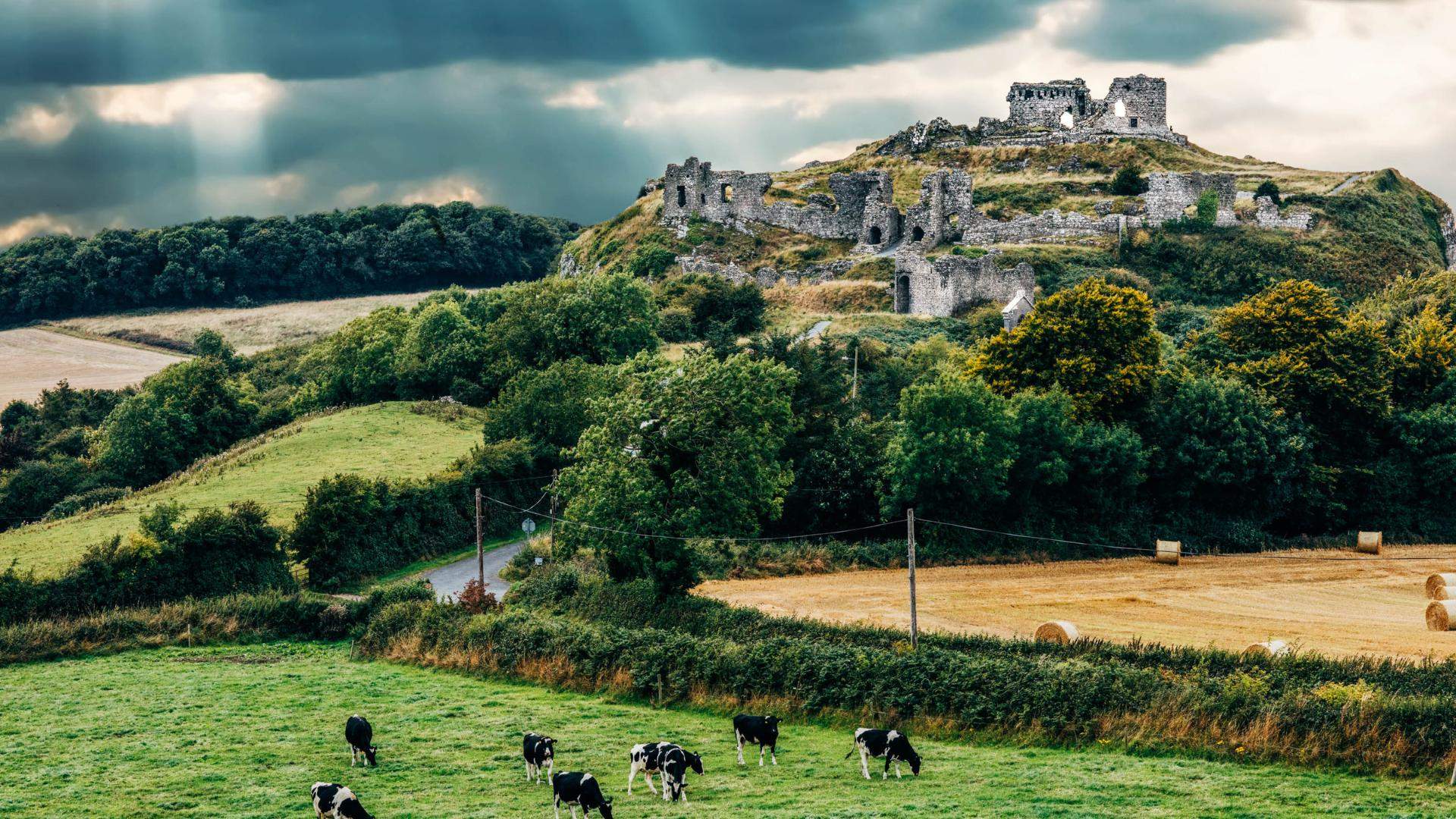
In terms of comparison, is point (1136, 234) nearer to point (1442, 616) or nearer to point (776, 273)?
point (776, 273)

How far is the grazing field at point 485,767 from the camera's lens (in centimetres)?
1966

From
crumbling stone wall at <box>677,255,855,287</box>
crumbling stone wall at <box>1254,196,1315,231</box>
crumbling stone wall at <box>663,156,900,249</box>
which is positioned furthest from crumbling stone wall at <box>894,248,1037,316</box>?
crumbling stone wall at <box>1254,196,1315,231</box>

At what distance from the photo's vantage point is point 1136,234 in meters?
89.4

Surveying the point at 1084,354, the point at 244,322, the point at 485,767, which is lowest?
the point at 485,767

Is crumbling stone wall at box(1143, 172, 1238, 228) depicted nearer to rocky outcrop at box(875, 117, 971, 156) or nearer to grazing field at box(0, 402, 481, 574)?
rocky outcrop at box(875, 117, 971, 156)

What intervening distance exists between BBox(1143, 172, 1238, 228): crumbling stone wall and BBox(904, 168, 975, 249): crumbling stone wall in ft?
41.8

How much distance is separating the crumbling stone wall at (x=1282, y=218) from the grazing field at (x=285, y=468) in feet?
191

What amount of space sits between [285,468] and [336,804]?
41.5 meters

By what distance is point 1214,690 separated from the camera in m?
24.5

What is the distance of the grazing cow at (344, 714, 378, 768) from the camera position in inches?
875

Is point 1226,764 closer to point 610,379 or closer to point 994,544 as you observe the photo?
point 994,544

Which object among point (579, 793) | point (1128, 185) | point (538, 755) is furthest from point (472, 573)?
point (1128, 185)

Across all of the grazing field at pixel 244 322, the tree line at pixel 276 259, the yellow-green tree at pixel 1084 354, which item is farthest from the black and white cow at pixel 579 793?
the tree line at pixel 276 259

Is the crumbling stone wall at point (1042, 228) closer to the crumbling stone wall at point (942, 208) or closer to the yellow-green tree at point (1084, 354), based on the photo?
the crumbling stone wall at point (942, 208)
